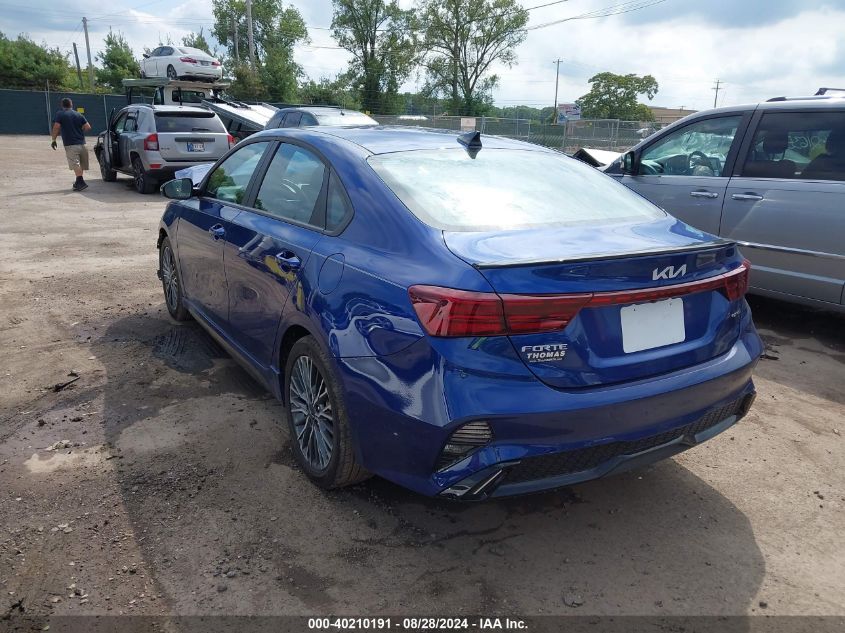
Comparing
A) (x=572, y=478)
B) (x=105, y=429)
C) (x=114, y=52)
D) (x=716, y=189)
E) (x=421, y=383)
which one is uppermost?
(x=114, y=52)

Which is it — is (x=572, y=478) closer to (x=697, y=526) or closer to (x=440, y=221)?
(x=697, y=526)

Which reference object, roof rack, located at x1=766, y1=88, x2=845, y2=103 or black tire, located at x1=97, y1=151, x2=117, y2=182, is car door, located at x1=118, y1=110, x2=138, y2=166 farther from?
roof rack, located at x1=766, y1=88, x2=845, y2=103

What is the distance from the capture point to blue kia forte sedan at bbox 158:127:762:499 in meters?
2.22

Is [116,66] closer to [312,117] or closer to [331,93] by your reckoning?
[331,93]

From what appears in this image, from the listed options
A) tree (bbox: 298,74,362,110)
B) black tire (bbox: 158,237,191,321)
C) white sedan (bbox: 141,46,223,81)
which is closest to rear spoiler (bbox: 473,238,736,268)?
A: black tire (bbox: 158,237,191,321)

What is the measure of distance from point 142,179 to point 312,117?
3834 millimetres

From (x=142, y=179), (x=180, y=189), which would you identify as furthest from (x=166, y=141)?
(x=180, y=189)

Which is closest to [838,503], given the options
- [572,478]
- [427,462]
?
[572,478]

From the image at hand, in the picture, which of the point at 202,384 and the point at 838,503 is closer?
the point at 838,503

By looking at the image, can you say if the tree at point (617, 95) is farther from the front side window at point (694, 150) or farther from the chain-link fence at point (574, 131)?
the front side window at point (694, 150)

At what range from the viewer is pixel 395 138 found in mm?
3387

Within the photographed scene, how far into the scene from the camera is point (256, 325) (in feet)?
11.4

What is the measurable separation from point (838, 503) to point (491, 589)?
1.80 meters

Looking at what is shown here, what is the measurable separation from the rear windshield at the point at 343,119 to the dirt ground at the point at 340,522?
9.43 metres
